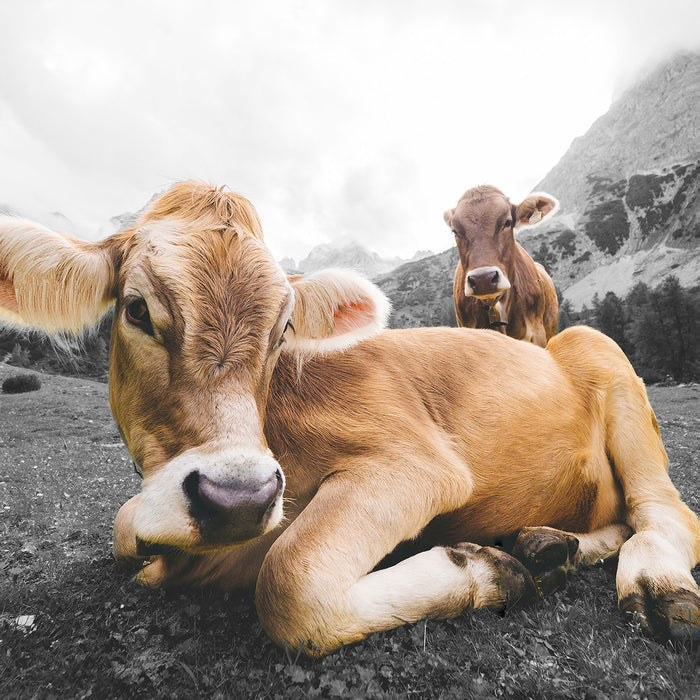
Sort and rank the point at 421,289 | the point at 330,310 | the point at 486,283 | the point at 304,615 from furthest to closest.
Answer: the point at 421,289, the point at 486,283, the point at 330,310, the point at 304,615

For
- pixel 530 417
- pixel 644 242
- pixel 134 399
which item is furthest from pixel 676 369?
pixel 644 242

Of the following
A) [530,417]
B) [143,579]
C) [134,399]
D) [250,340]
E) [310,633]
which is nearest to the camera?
[310,633]

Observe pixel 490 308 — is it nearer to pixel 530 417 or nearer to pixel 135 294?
pixel 530 417

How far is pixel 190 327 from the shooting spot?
2.02 metres

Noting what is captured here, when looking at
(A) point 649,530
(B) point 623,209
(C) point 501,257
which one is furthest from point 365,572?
(B) point 623,209

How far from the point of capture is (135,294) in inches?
86.2

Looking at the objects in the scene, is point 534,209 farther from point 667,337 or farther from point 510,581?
point 667,337

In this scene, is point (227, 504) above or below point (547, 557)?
above

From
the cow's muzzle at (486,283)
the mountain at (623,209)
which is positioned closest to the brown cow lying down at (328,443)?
the cow's muzzle at (486,283)

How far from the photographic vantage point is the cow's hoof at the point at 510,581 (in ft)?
7.75

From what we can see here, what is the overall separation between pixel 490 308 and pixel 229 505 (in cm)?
554

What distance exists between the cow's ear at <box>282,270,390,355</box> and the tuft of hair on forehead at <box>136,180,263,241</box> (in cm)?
50

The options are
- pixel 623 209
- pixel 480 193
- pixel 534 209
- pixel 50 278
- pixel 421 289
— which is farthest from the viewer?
pixel 421 289

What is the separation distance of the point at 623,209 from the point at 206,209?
436 ft
